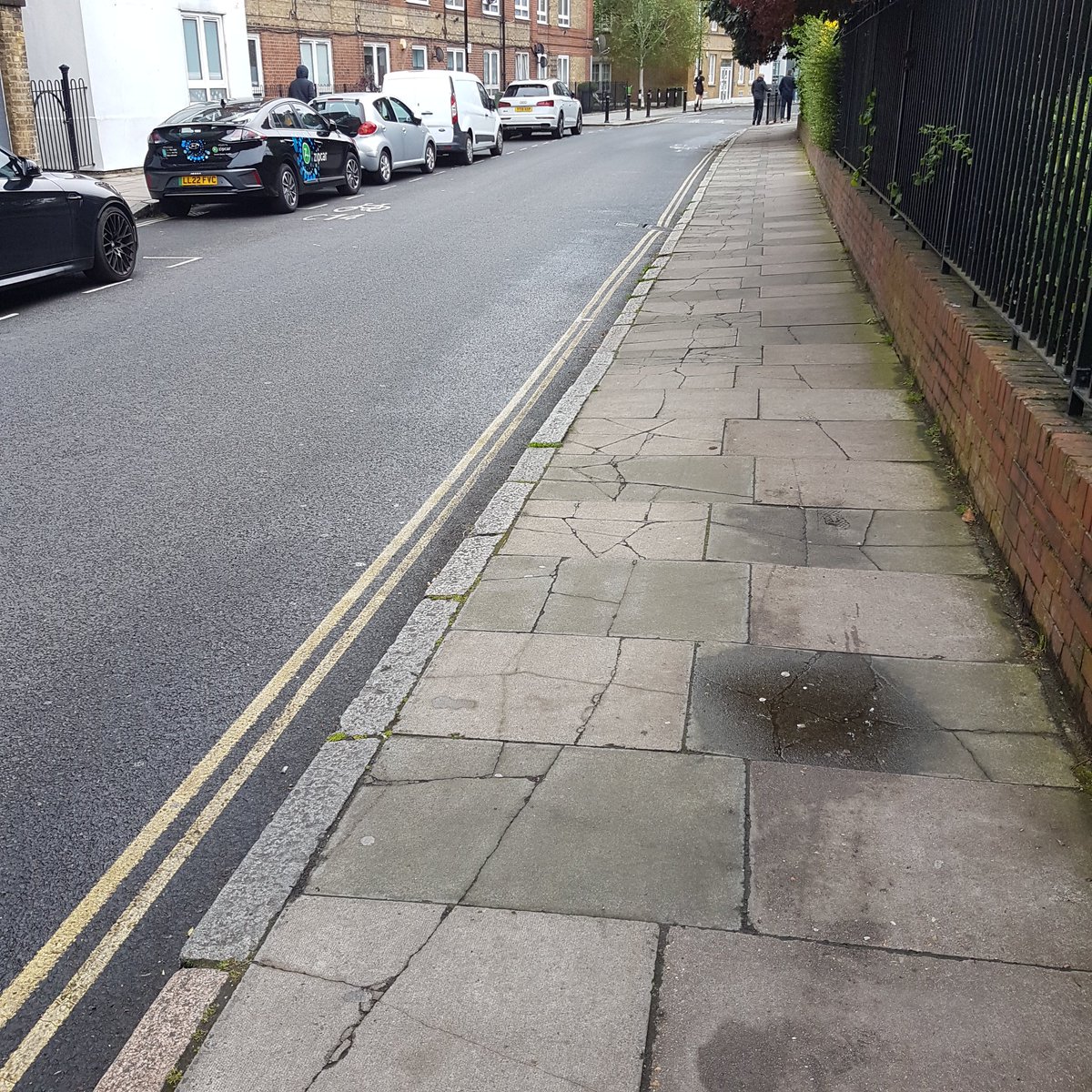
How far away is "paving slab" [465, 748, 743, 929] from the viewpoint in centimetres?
273

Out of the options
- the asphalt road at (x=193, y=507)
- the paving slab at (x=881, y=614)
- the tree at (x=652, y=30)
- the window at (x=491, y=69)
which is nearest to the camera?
the asphalt road at (x=193, y=507)

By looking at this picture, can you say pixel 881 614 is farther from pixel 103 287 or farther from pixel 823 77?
pixel 823 77

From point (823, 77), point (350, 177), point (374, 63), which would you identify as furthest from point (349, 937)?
point (374, 63)

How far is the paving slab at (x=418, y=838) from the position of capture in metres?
2.82

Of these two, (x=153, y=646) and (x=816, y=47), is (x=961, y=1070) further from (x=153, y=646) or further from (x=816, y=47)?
(x=816, y=47)

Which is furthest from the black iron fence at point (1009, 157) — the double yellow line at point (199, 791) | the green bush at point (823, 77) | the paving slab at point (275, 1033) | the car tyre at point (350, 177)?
the car tyre at point (350, 177)

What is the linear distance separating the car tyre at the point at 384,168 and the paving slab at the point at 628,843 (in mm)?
19551

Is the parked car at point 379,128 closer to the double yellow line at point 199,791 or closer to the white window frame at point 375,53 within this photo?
the double yellow line at point 199,791

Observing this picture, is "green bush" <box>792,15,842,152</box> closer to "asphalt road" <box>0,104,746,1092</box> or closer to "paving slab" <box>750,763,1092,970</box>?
"asphalt road" <box>0,104,746,1092</box>

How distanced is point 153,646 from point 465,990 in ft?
7.27

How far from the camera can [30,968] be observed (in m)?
2.66

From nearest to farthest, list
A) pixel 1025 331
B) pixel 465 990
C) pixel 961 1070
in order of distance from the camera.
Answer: pixel 961 1070, pixel 465 990, pixel 1025 331

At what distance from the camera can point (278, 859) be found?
9.68 ft

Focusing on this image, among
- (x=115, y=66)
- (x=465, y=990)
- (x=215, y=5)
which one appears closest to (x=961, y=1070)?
(x=465, y=990)
